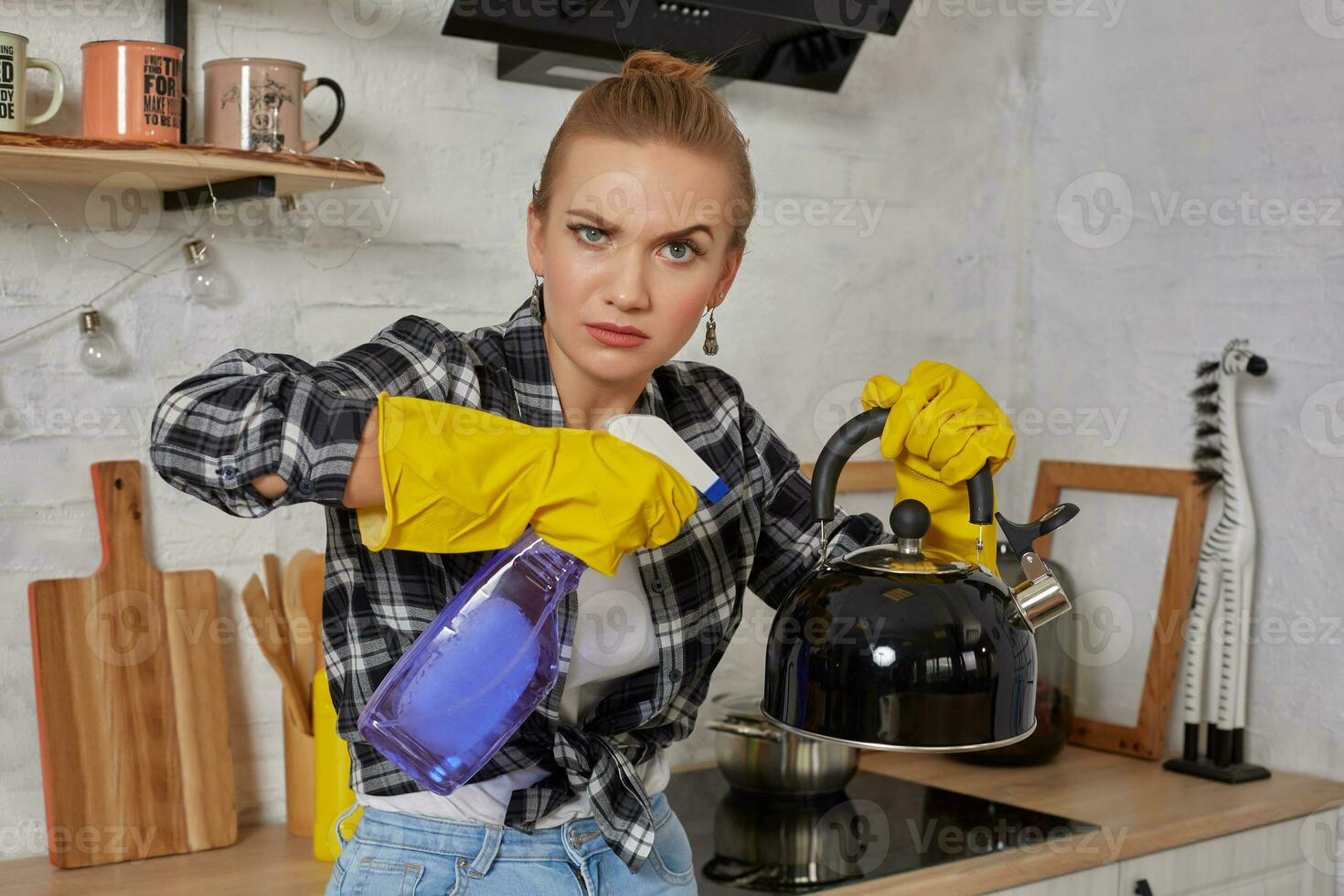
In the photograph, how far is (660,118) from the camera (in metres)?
1.06

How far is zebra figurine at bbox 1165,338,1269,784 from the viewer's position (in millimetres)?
1856

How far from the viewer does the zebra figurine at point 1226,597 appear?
1856mm

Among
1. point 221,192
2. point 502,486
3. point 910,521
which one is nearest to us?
point 502,486

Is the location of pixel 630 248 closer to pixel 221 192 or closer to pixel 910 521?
pixel 910 521

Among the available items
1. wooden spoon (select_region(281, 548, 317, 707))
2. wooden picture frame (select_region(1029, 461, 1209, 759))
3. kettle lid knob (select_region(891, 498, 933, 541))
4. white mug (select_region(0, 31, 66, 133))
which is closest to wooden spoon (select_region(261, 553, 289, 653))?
wooden spoon (select_region(281, 548, 317, 707))

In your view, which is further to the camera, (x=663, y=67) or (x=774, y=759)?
(x=774, y=759)

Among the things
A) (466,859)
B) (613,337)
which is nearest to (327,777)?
(466,859)

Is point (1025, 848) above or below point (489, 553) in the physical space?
below

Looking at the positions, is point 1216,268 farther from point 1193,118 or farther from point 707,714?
point 707,714

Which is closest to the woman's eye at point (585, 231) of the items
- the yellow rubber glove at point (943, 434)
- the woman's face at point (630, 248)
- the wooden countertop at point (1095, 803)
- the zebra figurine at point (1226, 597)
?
the woman's face at point (630, 248)

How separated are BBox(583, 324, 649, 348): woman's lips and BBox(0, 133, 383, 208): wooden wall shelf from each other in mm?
436

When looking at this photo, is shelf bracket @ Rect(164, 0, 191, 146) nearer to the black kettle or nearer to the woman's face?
the woman's face

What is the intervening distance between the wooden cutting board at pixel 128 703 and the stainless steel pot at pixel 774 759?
637mm

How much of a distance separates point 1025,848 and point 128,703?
1042 millimetres
